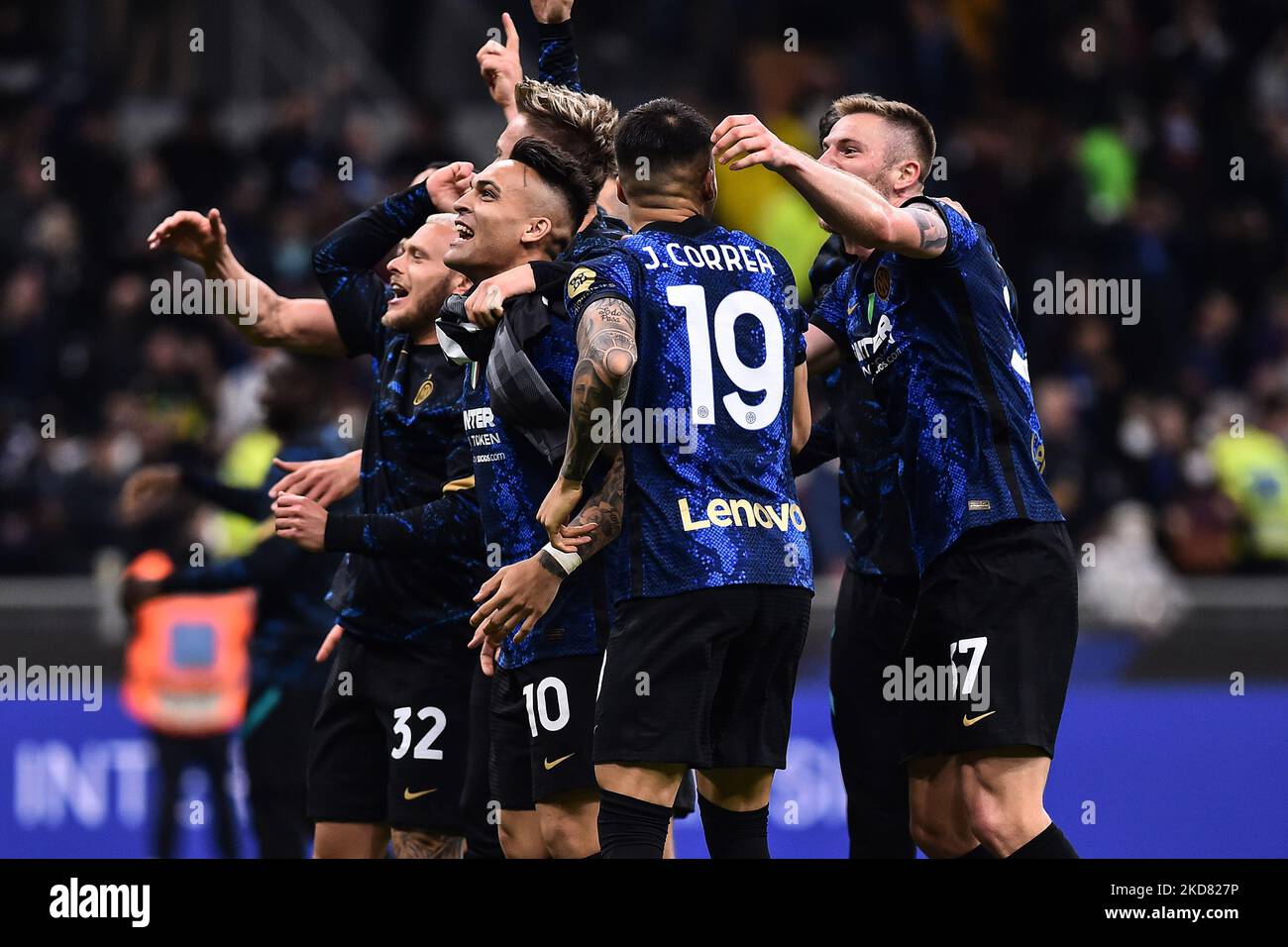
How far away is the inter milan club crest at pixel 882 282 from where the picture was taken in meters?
5.54

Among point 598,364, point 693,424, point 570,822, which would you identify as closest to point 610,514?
point 693,424

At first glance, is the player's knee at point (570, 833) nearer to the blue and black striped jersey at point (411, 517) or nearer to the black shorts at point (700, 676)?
the black shorts at point (700, 676)

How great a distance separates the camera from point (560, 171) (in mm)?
5641

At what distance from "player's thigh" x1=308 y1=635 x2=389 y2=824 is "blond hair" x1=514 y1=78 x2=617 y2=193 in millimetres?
1706

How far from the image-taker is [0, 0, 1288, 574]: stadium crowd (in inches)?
458

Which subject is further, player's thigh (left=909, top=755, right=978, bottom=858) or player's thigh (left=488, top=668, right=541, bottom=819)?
player's thigh (left=909, top=755, right=978, bottom=858)

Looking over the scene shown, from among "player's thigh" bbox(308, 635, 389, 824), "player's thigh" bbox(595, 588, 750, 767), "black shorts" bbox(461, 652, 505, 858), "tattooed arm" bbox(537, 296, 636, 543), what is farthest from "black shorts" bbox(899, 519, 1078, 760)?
"player's thigh" bbox(308, 635, 389, 824)

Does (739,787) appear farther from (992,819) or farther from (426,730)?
(426,730)

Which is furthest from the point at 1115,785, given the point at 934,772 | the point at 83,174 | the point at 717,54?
the point at 83,174

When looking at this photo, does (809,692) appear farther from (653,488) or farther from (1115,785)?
(653,488)

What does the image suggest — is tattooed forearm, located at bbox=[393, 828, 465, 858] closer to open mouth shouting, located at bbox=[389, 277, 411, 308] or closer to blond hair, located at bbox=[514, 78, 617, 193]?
open mouth shouting, located at bbox=[389, 277, 411, 308]

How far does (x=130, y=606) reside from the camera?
8195mm

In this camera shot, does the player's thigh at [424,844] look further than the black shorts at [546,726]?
Yes

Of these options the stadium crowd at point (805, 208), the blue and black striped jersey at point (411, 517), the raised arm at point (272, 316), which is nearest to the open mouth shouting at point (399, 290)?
the blue and black striped jersey at point (411, 517)
